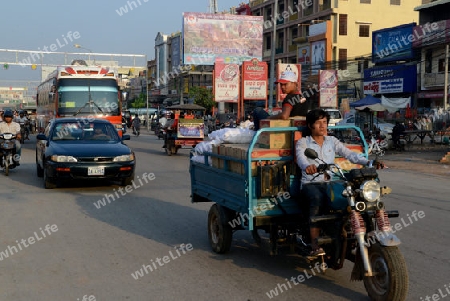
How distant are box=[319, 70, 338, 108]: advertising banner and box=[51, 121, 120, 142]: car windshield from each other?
23439mm

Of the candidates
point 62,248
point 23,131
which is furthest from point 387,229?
point 23,131

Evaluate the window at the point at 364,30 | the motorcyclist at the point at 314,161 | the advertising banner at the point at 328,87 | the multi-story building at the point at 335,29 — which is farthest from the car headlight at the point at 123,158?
the window at the point at 364,30

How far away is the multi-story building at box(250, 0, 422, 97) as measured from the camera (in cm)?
4875

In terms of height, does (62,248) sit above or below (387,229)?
below

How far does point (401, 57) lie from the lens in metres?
36.7

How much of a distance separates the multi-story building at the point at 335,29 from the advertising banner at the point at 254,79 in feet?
40.3

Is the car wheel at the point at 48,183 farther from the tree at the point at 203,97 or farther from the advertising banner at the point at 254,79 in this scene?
the tree at the point at 203,97

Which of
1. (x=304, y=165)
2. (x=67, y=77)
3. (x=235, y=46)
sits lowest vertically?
(x=304, y=165)

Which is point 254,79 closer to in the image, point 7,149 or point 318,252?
point 7,149

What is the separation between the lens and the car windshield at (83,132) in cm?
1227

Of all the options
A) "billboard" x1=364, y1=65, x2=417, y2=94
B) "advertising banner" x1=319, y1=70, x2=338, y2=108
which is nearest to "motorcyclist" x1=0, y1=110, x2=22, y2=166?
"advertising banner" x1=319, y1=70, x2=338, y2=108

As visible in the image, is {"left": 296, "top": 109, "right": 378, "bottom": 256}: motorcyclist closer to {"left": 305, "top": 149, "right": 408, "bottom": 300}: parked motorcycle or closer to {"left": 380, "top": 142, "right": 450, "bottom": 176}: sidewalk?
{"left": 305, "top": 149, "right": 408, "bottom": 300}: parked motorcycle

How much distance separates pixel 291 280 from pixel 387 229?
1.28m

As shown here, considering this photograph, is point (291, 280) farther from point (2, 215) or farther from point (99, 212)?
point (2, 215)
